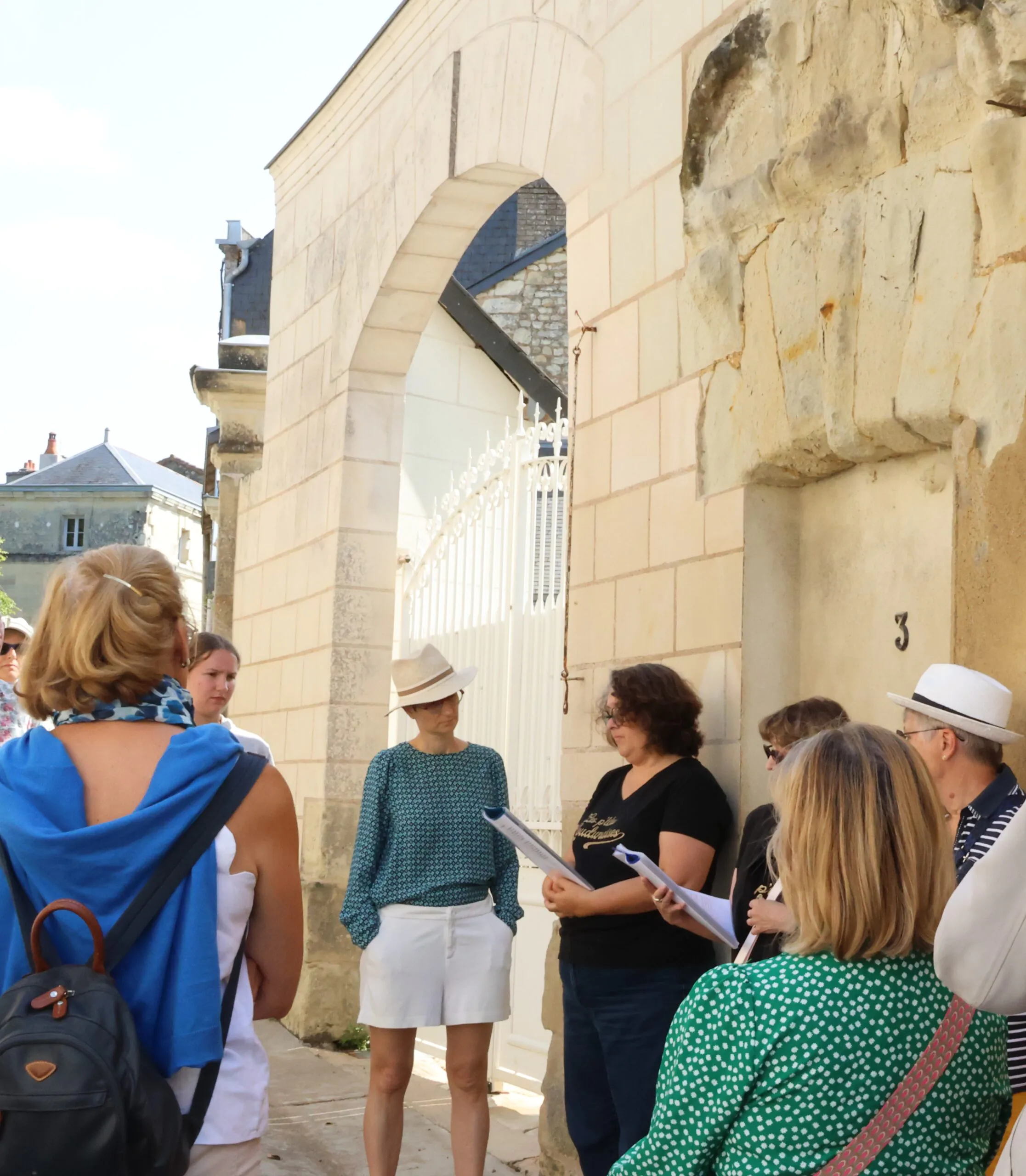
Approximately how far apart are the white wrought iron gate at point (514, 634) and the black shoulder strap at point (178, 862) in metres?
3.26

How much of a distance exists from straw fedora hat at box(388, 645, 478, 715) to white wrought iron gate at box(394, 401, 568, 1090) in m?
1.09

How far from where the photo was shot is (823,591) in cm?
359

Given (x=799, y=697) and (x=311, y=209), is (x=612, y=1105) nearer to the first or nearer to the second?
(x=799, y=697)

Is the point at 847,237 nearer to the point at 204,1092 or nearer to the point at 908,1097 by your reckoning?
the point at 908,1097

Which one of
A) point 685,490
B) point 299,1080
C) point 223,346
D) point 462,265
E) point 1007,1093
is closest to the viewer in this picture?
point 1007,1093

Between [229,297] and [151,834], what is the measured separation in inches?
583

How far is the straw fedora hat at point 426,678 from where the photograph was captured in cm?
405

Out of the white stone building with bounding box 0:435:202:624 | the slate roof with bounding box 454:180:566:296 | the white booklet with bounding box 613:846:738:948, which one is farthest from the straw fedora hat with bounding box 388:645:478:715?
the white stone building with bounding box 0:435:202:624

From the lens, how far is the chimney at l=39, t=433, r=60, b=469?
1817 inches

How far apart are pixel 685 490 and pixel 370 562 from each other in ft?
9.71

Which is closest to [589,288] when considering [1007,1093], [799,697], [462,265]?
[799,697]

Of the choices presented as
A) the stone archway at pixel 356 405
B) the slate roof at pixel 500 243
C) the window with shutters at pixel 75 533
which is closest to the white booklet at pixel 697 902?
the stone archway at pixel 356 405

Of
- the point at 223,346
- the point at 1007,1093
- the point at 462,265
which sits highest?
the point at 462,265

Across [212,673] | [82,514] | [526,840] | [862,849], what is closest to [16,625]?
[212,673]
